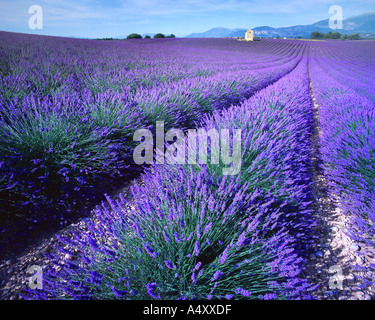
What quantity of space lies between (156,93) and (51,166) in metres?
1.95

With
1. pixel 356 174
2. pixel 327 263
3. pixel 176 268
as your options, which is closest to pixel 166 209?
pixel 176 268

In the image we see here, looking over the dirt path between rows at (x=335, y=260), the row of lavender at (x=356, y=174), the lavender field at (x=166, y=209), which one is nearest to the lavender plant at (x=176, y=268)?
the lavender field at (x=166, y=209)

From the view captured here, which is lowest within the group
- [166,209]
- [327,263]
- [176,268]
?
[327,263]

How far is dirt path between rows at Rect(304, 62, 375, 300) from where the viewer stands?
1265 mm

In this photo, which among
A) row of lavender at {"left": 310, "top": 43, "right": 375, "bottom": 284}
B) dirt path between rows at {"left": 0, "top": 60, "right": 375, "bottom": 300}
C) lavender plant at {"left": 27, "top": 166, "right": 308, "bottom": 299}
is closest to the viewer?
lavender plant at {"left": 27, "top": 166, "right": 308, "bottom": 299}

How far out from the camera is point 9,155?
175cm

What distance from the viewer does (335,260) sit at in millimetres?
1481

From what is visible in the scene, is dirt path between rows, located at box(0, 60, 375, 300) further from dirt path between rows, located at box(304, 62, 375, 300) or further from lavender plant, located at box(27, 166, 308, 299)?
lavender plant, located at box(27, 166, 308, 299)

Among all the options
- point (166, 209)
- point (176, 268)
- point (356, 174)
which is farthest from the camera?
point (356, 174)

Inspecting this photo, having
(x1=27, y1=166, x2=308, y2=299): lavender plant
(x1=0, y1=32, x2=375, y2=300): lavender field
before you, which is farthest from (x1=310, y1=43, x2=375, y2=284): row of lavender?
(x1=27, y1=166, x2=308, y2=299): lavender plant

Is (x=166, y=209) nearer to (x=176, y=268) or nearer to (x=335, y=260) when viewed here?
(x=176, y=268)

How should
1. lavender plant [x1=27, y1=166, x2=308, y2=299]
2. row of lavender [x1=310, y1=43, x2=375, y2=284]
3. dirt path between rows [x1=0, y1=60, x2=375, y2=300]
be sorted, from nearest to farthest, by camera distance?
1. lavender plant [x1=27, y1=166, x2=308, y2=299]
2. dirt path between rows [x1=0, y1=60, x2=375, y2=300]
3. row of lavender [x1=310, y1=43, x2=375, y2=284]
